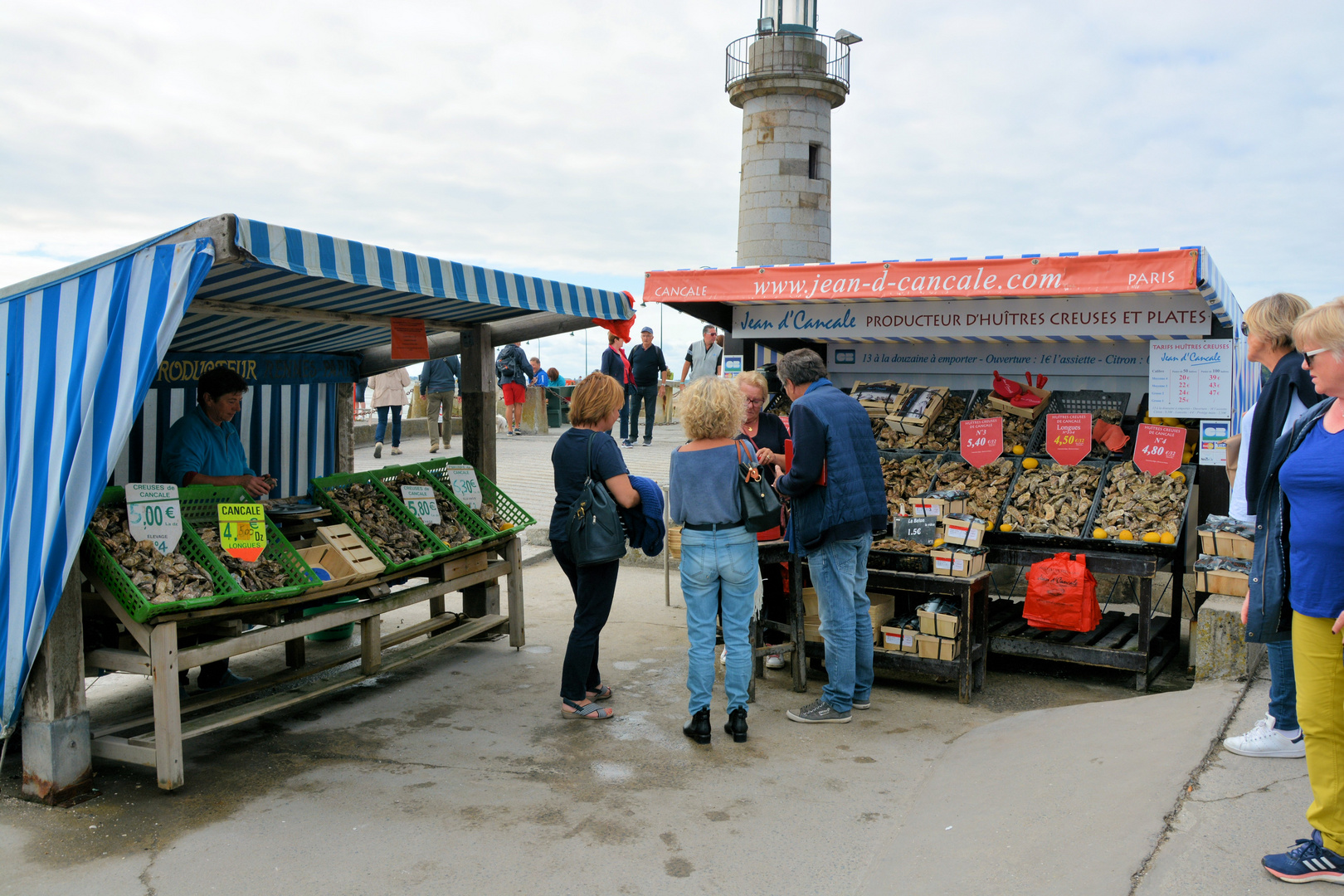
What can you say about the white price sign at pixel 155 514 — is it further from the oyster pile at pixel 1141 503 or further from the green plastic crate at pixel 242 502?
the oyster pile at pixel 1141 503

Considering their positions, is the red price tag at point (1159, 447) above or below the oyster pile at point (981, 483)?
above

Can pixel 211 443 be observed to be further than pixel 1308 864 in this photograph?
Yes

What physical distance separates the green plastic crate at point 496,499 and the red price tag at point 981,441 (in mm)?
2903

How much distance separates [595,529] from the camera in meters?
4.57

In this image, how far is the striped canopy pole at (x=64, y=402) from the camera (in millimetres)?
3678

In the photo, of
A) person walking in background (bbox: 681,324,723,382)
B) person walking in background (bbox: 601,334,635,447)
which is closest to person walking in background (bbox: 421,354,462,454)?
person walking in background (bbox: 601,334,635,447)

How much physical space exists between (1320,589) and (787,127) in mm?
21157

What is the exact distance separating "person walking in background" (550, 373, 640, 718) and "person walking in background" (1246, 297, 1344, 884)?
9.05ft

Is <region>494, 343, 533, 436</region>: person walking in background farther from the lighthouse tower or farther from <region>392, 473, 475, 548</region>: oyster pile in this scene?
<region>392, 473, 475, 548</region>: oyster pile

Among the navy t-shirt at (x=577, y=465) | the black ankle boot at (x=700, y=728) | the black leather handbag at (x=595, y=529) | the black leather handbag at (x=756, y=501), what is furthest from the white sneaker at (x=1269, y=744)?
the navy t-shirt at (x=577, y=465)

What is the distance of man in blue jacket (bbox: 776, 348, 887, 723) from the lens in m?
4.76

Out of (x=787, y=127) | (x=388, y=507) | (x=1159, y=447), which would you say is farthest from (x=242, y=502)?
(x=787, y=127)

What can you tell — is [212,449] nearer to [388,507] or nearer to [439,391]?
[388,507]

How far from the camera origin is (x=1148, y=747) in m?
3.97
